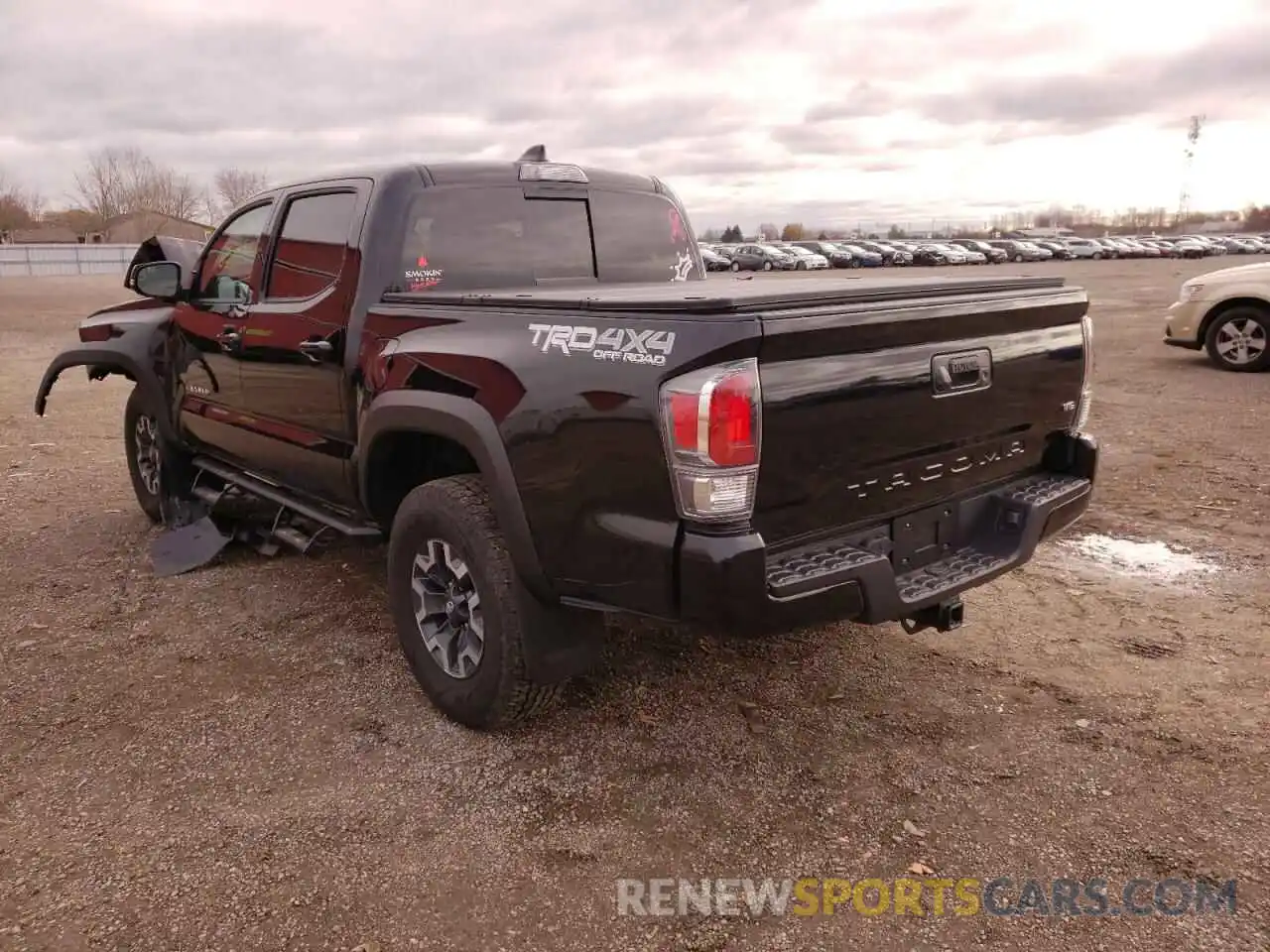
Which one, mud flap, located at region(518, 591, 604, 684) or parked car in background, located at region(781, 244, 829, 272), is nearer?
mud flap, located at region(518, 591, 604, 684)

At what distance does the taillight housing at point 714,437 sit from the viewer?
2.47 metres

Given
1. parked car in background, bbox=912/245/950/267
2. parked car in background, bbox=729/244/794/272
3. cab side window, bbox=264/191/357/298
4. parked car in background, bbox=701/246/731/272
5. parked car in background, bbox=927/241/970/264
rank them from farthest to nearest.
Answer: parked car in background, bbox=927/241/970/264 → parked car in background, bbox=912/245/950/267 → parked car in background, bbox=729/244/794/272 → parked car in background, bbox=701/246/731/272 → cab side window, bbox=264/191/357/298

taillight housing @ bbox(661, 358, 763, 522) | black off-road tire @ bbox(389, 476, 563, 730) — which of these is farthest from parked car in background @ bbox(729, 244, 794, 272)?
taillight housing @ bbox(661, 358, 763, 522)

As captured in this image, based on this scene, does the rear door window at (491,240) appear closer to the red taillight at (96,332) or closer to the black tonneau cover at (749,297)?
the black tonneau cover at (749,297)

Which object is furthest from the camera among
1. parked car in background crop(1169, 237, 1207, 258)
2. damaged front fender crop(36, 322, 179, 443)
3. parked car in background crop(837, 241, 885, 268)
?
parked car in background crop(1169, 237, 1207, 258)

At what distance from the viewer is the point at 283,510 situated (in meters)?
4.77

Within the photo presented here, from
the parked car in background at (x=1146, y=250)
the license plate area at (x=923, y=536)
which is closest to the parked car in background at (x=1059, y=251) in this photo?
the parked car in background at (x=1146, y=250)

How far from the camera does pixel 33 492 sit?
22.1 ft

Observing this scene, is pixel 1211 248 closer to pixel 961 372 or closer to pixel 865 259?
pixel 865 259

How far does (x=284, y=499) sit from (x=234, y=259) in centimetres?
123

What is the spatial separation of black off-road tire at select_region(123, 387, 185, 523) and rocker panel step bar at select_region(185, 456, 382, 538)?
0.65ft

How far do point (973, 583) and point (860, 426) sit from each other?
0.71 m

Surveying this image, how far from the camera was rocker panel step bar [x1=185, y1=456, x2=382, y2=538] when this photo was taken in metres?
4.05

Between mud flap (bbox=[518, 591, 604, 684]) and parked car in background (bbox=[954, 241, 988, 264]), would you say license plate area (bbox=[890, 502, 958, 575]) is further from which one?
parked car in background (bbox=[954, 241, 988, 264])
